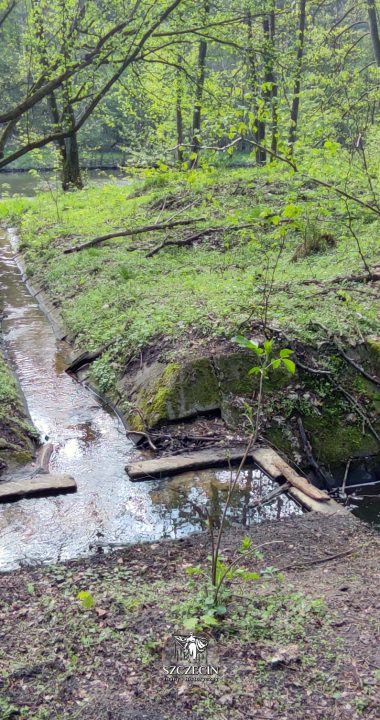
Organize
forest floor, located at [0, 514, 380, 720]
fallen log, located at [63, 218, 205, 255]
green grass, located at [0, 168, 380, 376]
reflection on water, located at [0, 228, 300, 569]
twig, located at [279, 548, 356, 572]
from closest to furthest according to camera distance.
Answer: forest floor, located at [0, 514, 380, 720] → twig, located at [279, 548, 356, 572] → reflection on water, located at [0, 228, 300, 569] → green grass, located at [0, 168, 380, 376] → fallen log, located at [63, 218, 205, 255]

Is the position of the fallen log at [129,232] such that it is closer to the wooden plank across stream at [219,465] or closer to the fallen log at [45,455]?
the fallen log at [45,455]

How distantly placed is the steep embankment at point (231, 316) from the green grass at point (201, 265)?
3cm

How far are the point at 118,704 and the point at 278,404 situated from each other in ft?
13.2

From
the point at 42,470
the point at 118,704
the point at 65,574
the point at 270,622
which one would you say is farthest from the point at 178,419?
the point at 118,704

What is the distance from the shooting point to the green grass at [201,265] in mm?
7398

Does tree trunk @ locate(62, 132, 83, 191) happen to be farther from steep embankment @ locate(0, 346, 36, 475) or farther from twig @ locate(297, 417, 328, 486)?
twig @ locate(297, 417, 328, 486)

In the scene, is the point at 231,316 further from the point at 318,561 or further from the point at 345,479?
the point at 318,561

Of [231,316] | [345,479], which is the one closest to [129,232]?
[231,316]

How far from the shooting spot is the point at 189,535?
16.4 feet

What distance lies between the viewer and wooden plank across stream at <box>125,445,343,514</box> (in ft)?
18.3

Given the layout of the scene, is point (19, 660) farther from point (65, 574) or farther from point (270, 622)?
point (270, 622)

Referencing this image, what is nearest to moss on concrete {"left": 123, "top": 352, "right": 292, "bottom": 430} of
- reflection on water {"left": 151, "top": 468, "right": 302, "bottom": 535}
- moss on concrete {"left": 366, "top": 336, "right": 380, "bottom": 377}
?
reflection on water {"left": 151, "top": 468, "right": 302, "bottom": 535}

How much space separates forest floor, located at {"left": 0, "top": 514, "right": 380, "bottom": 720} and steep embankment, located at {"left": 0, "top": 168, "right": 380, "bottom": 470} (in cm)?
210

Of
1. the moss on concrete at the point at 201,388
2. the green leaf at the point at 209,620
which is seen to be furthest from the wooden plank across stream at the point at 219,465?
the green leaf at the point at 209,620
